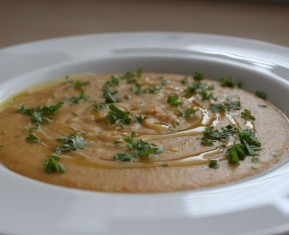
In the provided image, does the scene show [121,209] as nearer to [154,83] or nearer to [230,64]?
[154,83]

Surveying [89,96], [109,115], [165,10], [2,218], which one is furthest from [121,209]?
[165,10]

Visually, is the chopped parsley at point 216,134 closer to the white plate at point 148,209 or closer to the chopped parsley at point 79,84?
the white plate at point 148,209

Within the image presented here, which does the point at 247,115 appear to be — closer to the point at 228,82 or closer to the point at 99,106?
the point at 228,82

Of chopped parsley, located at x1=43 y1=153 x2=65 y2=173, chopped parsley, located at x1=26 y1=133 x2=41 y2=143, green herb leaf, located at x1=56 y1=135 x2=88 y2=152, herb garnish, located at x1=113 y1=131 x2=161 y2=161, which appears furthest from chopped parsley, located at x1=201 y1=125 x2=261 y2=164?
chopped parsley, located at x1=26 y1=133 x2=41 y2=143

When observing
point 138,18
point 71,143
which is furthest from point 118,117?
point 138,18

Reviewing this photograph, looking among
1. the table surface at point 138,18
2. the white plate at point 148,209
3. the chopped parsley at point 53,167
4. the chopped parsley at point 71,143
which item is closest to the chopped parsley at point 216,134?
the white plate at point 148,209

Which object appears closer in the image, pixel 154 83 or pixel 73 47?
pixel 154 83
